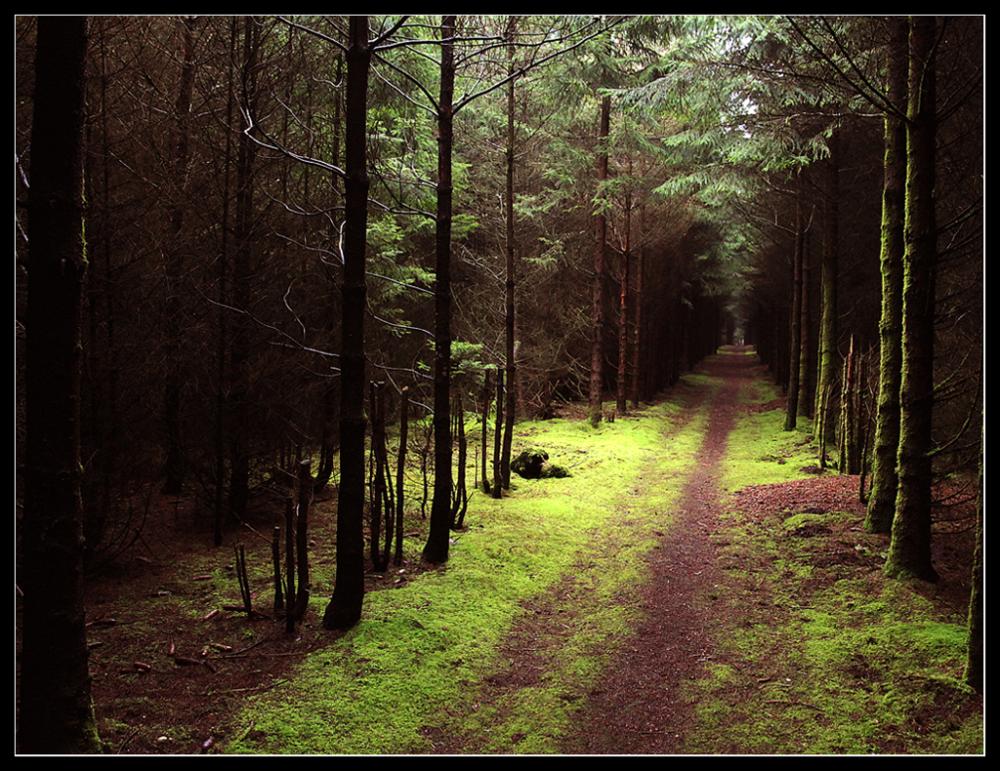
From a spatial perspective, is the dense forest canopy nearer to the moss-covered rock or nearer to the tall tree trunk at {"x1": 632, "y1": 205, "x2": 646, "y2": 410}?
the moss-covered rock

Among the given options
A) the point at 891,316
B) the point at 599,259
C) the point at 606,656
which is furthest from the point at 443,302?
the point at 599,259

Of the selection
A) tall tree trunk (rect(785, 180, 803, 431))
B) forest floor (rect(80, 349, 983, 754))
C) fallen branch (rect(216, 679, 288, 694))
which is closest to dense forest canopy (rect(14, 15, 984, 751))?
forest floor (rect(80, 349, 983, 754))

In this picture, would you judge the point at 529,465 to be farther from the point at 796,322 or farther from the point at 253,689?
the point at 796,322

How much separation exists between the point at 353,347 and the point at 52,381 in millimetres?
2770

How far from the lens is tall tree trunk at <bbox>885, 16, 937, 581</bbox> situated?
6930mm

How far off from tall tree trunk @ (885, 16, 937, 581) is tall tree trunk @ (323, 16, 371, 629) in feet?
18.3

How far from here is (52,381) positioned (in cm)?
340

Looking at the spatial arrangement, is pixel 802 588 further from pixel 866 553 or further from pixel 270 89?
pixel 270 89

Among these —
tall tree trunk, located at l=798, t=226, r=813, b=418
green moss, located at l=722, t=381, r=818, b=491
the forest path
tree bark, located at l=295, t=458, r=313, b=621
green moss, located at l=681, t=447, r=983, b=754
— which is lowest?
the forest path

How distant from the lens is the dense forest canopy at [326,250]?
11.9ft

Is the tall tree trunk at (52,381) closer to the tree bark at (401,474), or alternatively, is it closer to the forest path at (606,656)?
the forest path at (606,656)

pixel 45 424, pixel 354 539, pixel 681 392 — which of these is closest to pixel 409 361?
pixel 354 539

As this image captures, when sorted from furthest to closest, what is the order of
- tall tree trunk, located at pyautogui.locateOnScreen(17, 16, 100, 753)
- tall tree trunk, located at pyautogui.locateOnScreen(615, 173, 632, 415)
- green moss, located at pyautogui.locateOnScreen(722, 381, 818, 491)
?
tall tree trunk, located at pyautogui.locateOnScreen(615, 173, 632, 415), green moss, located at pyautogui.locateOnScreen(722, 381, 818, 491), tall tree trunk, located at pyautogui.locateOnScreen(17, 16, 100, 753)

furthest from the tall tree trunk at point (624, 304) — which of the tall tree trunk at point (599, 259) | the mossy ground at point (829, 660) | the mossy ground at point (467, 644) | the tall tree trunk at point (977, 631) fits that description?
the tall tree trunk at point (977, 631)
